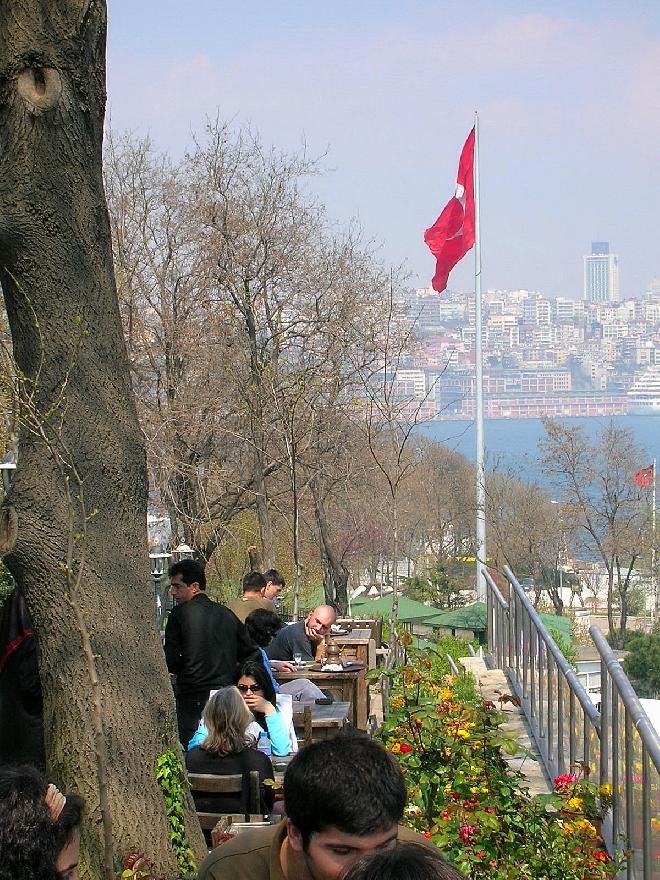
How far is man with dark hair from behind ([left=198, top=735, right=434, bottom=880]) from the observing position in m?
2.31

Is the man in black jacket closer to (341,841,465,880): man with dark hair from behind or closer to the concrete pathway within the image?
the concrete pathway

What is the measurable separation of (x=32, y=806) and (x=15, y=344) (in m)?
2.63

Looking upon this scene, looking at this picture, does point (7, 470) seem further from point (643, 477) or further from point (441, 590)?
point (441, 590)

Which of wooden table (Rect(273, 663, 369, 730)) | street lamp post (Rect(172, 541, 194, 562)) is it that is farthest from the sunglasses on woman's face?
street lamp post (Rect(172, 541, 194, 562))

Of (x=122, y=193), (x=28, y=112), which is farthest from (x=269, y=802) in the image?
(x=122, y=193)

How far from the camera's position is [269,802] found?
573 cm

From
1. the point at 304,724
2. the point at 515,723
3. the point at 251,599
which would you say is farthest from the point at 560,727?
the point at 251,599

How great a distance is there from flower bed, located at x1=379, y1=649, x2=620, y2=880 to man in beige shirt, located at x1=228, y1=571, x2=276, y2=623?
3786 millimetres

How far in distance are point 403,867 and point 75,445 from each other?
328 centimetres

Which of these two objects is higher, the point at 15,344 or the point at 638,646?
the point at 15,344

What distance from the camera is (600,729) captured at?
5988mm

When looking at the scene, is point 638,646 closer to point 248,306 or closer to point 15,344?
point 248,306

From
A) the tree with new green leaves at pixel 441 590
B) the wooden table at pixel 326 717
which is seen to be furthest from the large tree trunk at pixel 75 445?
the tree with new green leaves at pixel 441 590

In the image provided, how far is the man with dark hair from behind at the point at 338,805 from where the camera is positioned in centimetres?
231
